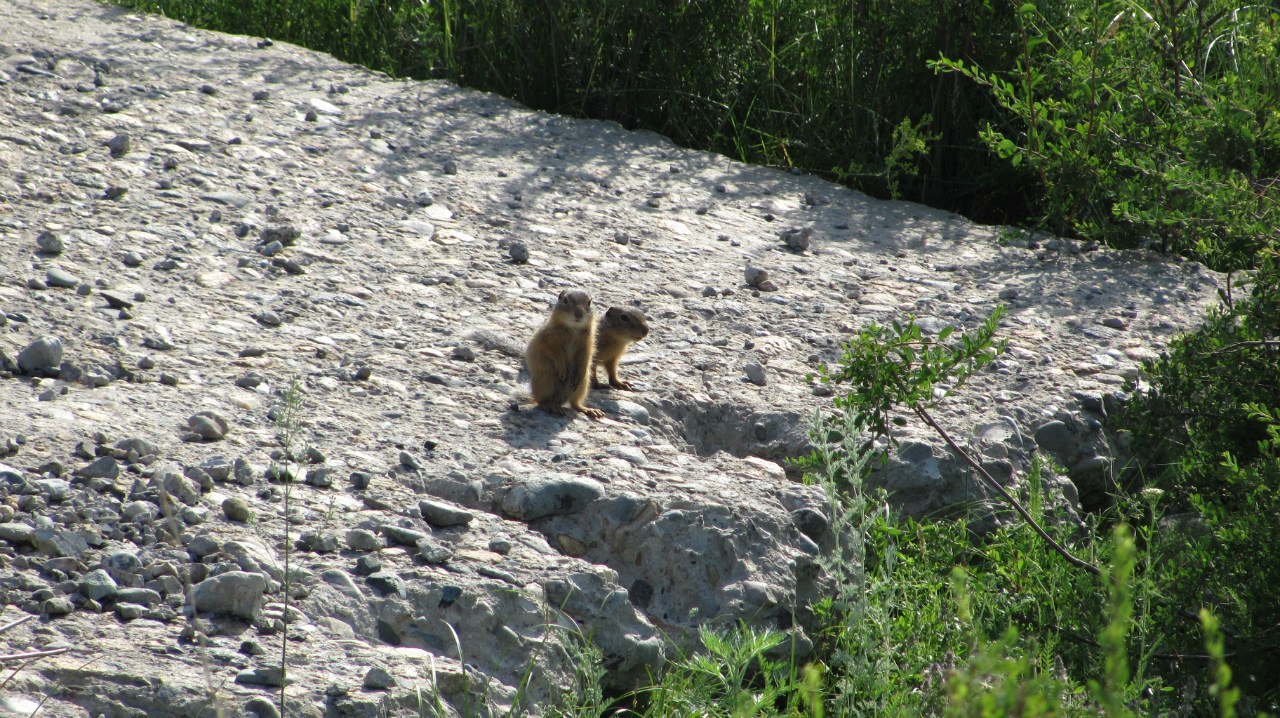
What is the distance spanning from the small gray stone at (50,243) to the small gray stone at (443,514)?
215cm

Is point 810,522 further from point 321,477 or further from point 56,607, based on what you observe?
point 56,607

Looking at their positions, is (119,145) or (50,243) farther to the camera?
(119,145)

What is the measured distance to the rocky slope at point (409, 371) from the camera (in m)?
2.85

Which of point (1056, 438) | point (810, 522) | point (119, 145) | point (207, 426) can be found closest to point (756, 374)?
point (810, 522)

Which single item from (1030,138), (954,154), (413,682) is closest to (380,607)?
(413,682)

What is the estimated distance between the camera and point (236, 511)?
3.11 metres

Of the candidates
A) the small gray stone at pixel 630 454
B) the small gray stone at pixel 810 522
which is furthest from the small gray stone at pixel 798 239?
the small gray stone at pixel 810 522

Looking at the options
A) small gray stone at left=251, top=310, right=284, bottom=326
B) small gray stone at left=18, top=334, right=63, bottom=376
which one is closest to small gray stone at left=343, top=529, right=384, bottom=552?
small gray stone at left=18, top=334, right=63, bottom=376

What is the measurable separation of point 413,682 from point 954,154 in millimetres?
5184

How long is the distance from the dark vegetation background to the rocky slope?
31 centimetres

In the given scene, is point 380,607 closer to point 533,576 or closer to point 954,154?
point 533,576

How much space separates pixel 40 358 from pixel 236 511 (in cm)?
109

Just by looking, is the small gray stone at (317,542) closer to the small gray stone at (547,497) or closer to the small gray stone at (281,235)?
the small gray stone at (547,497)

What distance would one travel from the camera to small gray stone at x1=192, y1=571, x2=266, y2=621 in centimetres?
278
